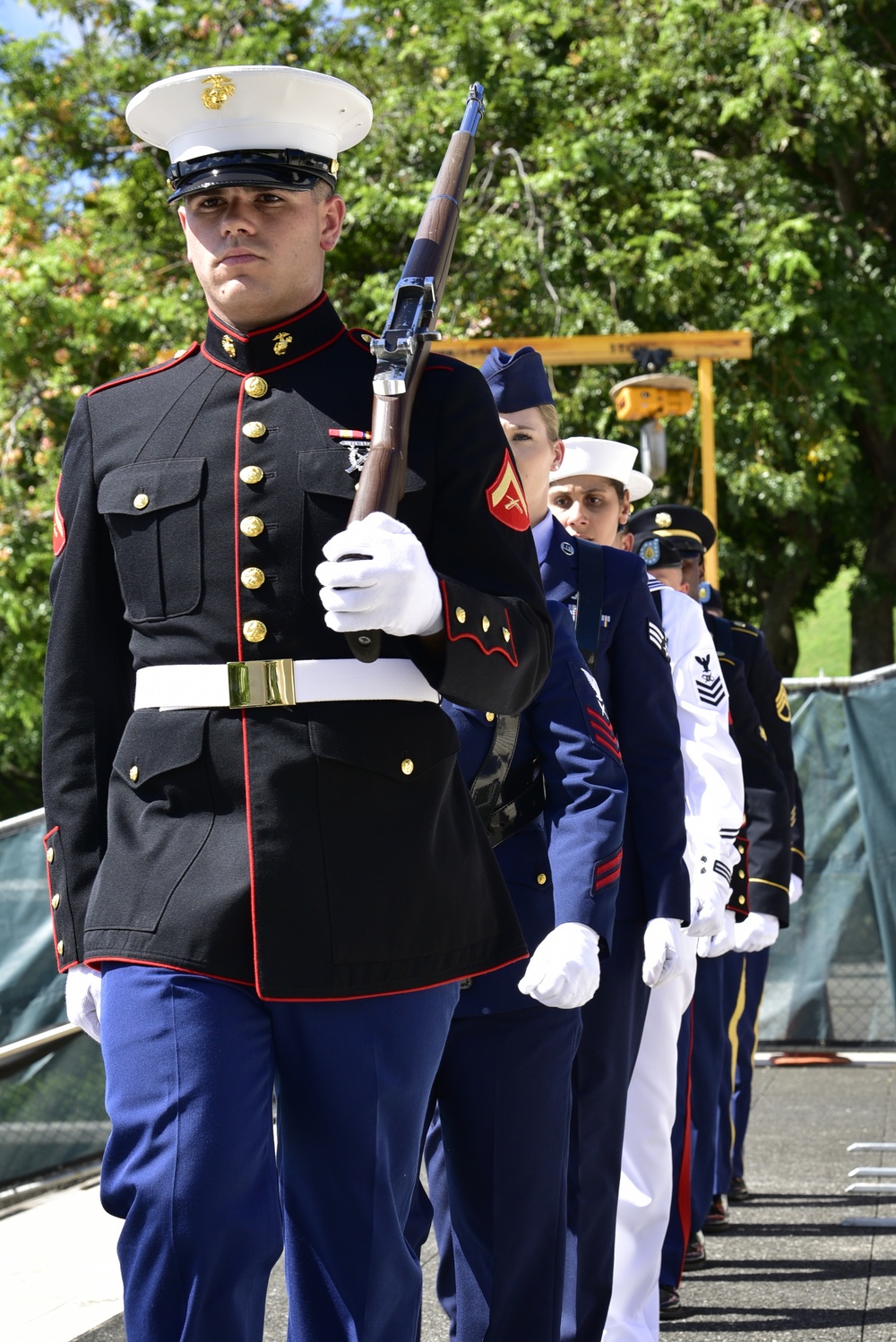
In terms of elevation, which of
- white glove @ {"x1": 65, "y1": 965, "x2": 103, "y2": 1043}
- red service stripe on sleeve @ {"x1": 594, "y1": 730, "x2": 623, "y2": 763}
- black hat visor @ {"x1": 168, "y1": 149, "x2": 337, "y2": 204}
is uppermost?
black hat visor @ {"x1": 168, "y1": 149, "x2": 337, "y2": 204}

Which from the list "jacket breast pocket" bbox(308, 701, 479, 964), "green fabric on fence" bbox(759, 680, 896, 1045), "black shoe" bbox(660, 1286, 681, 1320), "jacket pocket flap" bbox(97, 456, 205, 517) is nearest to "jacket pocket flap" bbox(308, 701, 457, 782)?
"jacket breast pocket" bbox(308, 701, 479, 964)

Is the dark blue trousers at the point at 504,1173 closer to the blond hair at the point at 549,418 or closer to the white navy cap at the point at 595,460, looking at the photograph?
the blond hair at the point at 549,418

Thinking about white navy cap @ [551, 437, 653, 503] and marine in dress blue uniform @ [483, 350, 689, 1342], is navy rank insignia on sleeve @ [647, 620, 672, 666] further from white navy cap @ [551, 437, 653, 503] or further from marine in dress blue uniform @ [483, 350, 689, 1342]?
white navy cap @ [551, 437, 653, 503]

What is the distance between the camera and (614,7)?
14820 mm

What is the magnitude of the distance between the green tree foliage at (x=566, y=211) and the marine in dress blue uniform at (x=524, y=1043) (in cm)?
1007

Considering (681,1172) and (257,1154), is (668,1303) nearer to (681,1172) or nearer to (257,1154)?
(681,1172)

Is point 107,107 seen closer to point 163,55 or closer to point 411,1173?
point 163,55

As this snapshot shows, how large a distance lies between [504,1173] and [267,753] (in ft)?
3.95

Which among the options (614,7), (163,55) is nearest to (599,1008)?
(614,7)

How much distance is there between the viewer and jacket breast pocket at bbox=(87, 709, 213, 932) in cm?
250

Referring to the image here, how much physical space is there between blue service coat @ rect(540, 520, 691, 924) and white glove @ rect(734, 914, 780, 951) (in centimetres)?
209

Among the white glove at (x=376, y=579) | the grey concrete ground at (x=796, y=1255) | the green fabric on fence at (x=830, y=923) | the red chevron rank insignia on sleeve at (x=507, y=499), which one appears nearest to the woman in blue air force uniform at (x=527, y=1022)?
the grey concrete ground at (x=796, y=1255)

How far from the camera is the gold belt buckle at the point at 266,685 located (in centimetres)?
251

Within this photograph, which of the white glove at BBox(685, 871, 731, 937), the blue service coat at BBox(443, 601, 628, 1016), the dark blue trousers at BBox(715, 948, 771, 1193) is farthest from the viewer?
the dark blue trousers at BBox(715, 948, 771, 1193)
